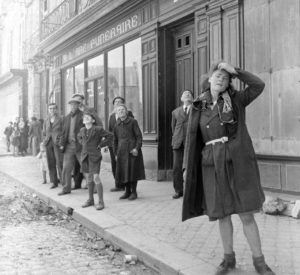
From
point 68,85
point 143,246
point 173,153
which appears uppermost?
point 68,85

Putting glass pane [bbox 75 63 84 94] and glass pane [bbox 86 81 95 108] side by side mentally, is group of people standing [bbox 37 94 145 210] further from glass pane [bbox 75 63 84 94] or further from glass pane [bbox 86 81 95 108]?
glass pane [bbox 75 63 84 94]

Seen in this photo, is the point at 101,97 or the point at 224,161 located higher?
the point at 101,97

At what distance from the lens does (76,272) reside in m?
4.22

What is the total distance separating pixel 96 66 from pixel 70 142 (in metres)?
6.20

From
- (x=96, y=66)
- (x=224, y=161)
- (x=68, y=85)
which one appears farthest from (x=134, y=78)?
(x=224, y=161)

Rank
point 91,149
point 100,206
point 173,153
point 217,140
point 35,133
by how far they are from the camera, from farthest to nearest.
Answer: point 35,133 < point 173,153 < point 91,149 < point 100,206 < point 217,140

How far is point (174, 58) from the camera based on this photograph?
32.5ft

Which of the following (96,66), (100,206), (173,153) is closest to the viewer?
(100,206)

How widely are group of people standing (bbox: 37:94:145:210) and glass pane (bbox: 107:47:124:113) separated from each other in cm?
346

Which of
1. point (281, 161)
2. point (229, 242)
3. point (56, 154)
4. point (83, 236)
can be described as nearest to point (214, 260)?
point (229, 242)

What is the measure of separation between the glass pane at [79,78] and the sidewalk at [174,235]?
8.26 meters

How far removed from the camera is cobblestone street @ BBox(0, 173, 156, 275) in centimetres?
434

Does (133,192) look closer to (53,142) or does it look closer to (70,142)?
(70,142)

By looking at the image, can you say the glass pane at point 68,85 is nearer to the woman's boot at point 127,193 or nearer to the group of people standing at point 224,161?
the woman's boot at point 127,193
